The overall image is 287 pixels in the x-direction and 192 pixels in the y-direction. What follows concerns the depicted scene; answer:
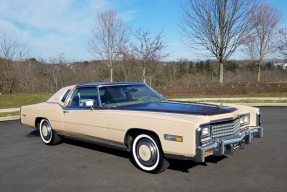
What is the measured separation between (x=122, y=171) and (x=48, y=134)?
107 inches

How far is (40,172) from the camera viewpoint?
182 inches

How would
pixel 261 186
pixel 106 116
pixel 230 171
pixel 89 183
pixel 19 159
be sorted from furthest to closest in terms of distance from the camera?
pixel 19 159 < pixel 106 116 < pixel 230 171 < pixel 89 183 < pixel 261 186

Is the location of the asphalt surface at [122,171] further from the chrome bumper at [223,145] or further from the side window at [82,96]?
the side window at [82,96]

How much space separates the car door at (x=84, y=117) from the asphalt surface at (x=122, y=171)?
0.49 meters

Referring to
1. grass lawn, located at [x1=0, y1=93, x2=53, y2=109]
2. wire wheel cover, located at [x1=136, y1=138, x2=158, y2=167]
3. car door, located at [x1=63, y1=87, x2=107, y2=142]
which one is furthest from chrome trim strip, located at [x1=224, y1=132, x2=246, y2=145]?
grass lawn, located at [x1=0, y1=93, x2=53, y2=109]

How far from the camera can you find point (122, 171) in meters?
Answer: 4.54

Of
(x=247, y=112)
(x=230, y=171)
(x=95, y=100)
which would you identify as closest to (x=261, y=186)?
(x=230, y=171)

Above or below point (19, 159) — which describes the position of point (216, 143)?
above

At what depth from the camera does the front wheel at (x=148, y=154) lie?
13.8ft

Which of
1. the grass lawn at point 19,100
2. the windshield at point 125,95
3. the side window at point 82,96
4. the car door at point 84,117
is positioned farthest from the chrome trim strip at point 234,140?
the grass lawn at point 19,100

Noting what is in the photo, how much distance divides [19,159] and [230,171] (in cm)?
408

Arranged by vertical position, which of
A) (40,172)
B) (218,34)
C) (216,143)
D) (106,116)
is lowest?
(40,172)

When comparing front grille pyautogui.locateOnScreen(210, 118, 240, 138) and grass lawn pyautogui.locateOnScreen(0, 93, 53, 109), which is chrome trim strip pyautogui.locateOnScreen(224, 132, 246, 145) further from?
grass lawn pyautogui.locateOnScreen(0, 93, 53, 109)

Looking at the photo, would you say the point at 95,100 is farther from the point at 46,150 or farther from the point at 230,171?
the point at 230,171
